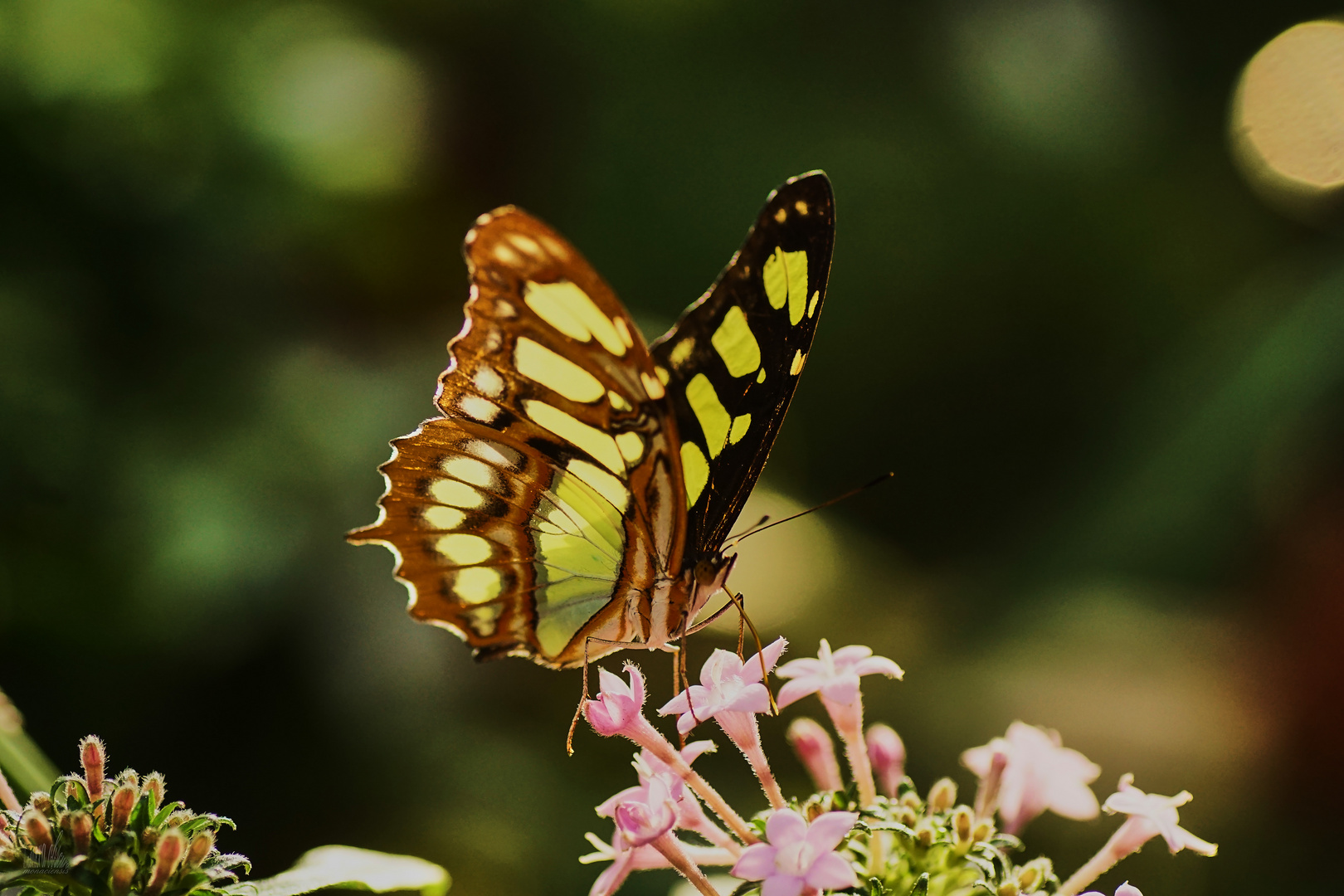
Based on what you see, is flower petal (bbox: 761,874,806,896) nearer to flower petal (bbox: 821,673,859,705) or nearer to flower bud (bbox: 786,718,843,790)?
flower petal (bbox: 821,673,859,705)

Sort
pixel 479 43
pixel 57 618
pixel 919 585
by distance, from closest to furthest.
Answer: pixel 57 618 < pixel 919 585 < pixel 479 43

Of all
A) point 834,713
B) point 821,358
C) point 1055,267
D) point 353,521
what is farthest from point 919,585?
point 834,713

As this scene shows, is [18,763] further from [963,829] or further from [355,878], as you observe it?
[963,829]

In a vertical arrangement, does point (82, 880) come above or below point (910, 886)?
below

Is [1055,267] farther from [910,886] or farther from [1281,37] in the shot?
[910,886]

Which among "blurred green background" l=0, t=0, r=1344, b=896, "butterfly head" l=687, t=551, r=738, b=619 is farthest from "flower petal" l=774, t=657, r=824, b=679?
"blurred green background" l=0, t=0, r=1344, b=896

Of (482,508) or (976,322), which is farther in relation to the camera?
(976,322)
